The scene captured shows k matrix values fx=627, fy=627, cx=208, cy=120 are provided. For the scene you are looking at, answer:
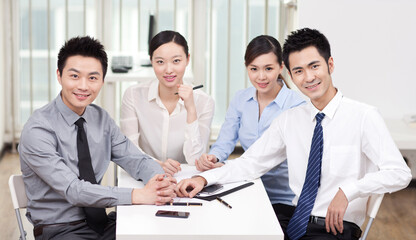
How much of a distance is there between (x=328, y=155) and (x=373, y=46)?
86.2 inches

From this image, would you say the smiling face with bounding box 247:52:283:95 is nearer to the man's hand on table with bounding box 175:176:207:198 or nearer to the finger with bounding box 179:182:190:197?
the man's hand on table with bounding box 175:176:207:198

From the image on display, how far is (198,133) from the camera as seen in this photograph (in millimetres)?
2887

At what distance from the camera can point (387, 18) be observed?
431 centimetres

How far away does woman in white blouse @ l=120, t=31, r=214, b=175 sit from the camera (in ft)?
9.52

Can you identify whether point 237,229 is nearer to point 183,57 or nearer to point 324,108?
point 324,108

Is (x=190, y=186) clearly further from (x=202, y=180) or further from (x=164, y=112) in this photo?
(x=164, y=112)

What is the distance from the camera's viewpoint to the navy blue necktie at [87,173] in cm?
227

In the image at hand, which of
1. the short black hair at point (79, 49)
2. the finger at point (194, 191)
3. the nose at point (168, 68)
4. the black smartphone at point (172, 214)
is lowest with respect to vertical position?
the black smartphone at point (172, 214)

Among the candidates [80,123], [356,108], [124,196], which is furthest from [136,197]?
[356,108]

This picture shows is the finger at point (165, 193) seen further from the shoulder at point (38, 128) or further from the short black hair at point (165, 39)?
the short black hair at point (165, 39)

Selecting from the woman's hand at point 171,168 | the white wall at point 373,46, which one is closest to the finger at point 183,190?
the woman's hand at point 171,168

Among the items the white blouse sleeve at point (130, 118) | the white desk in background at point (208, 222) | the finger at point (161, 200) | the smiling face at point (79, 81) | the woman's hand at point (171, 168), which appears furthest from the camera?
the white blouse sleeve at point (130, 118)

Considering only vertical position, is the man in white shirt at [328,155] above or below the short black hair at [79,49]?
below

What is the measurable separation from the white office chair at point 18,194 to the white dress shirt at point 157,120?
754 mm
